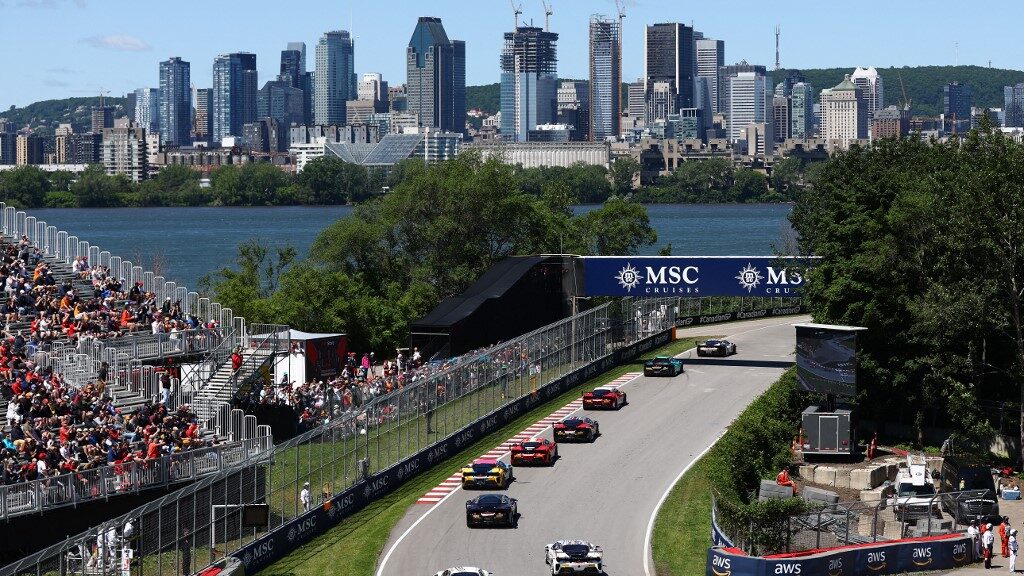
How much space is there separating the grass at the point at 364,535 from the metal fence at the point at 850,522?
90.9 inches

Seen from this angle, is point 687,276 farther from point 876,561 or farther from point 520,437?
point 876,561

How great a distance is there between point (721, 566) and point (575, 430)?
763 inches

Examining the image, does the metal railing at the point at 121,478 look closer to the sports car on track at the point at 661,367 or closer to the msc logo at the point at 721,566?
the msc logo at the point at 721,566

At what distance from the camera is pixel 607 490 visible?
167 feet

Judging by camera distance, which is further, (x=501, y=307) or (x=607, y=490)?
(x=501, y=307)

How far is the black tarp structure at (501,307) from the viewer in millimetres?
72250

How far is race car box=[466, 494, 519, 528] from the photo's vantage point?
1777 inches

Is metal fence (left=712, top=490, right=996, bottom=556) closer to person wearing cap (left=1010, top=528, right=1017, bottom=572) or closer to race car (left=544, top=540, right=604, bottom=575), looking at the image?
person wearing cap (left=1010, top=528, right=1017, bottom=572)

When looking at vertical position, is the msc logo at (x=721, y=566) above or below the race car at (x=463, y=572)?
below

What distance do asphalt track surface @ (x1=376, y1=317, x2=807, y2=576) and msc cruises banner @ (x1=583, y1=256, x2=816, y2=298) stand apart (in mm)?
5716

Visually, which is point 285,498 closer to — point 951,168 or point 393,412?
point 393,412

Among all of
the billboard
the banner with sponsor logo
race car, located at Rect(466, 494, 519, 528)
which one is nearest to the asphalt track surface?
race car, located at Rect(466, 494, 519, 528)

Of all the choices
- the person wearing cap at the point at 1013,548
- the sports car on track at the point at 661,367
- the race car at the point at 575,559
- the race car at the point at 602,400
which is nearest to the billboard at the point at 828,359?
the race car at the point at 602,400

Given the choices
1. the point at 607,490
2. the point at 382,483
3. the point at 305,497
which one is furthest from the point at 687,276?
the point at 305,497
